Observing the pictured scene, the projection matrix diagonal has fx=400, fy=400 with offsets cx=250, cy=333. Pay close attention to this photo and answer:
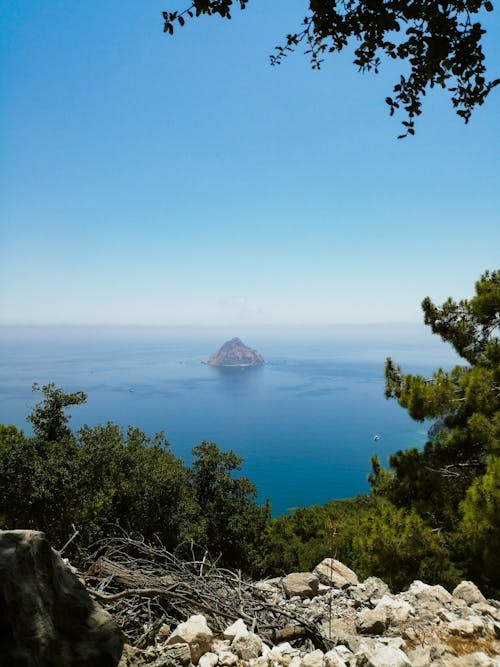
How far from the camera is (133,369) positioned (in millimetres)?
192625

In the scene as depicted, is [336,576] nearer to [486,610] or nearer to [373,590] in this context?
[373,590]

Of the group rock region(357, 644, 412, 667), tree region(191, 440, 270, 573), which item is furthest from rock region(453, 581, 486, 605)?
tree region(191, 440, 270, 573)

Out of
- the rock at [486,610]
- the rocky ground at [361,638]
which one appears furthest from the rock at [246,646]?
the rock at [486,610]

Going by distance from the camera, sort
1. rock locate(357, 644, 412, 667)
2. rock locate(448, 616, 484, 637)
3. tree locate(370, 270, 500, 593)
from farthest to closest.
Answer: tree locate(370, 270, 500, 593) → rock locate(448, 616, 484, 637) → rock locate(357, 644, 412, 667)

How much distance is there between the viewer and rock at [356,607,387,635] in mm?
3721

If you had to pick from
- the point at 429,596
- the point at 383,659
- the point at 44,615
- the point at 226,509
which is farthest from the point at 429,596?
the point at 226,509

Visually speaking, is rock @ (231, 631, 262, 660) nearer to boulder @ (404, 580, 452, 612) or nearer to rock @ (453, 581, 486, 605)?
boulder @ (404, 580, 452, 612)

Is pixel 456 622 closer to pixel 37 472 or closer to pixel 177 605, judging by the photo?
pixel 177 605

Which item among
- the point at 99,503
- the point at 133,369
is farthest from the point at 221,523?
the point at 133,369

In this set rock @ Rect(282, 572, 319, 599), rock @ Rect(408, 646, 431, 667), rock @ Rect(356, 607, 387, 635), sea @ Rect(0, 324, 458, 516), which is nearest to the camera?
rock @ Rect(408, 646, 431, 667)

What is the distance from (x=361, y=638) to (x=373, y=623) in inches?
17.3

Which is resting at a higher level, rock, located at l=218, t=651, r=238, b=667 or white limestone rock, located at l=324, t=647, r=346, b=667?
white limestone rock, located at l=324, t=647, r=346, b=667

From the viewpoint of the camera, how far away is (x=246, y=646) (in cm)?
295

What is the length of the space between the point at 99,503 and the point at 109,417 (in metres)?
90.1
